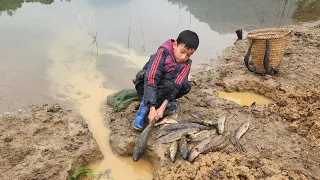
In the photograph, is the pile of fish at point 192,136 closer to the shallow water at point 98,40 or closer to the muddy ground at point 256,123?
the muddy ground at point 256,123

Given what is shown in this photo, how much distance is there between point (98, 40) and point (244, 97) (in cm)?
459

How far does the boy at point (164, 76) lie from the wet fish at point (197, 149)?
71 cm

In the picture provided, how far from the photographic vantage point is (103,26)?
10109 mm

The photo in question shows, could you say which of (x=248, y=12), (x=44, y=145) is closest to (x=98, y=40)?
(x=44, y=145)

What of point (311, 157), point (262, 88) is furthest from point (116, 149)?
point (262, 88)

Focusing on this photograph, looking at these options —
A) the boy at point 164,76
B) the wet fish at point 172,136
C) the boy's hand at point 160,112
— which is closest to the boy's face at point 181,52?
the boy at point 164,76

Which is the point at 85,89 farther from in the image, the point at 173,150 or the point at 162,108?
the point at 173,150

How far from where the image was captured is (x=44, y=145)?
4.24 meters

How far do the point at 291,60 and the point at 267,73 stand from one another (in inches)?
44.6

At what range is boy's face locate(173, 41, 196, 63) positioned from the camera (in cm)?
430

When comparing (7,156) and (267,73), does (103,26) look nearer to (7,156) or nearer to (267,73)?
(267,73)

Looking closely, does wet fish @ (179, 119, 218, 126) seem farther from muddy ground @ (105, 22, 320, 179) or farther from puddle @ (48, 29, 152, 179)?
puddle @ (48, 29, 152, 179)

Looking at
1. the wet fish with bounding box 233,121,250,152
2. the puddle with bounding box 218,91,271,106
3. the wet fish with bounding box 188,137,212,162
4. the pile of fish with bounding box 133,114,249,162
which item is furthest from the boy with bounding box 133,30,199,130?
the puddle with bounding box 218,91,271,106

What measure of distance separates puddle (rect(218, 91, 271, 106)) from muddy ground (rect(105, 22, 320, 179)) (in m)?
0.10
